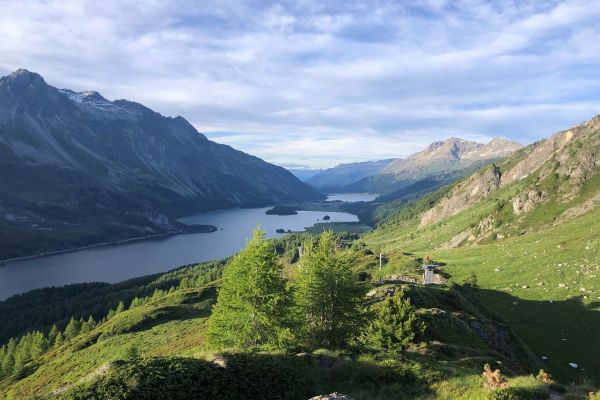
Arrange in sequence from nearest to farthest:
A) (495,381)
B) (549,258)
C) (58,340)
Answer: (495,381), (549,258), (58,340)

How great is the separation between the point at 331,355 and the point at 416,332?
13320 millimetres

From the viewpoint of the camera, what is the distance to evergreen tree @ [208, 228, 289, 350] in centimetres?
3103

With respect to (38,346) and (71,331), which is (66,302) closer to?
(71,331)

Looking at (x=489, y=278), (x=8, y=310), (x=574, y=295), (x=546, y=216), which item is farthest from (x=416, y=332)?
(x=8, y=310)

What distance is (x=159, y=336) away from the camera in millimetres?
81062

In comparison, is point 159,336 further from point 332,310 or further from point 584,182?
point 584,182

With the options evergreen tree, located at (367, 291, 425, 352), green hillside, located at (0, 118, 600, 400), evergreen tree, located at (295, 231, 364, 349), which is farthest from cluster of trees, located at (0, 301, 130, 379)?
evergreen tree, located at (367, 291, 425, 352)

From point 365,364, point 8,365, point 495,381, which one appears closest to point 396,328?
point 365,364

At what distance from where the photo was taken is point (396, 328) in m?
32.0

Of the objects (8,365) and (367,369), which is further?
(8,365)

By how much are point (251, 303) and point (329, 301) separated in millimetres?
6276

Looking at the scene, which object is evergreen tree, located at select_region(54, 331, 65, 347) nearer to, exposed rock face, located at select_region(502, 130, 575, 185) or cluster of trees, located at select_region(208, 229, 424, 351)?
cluster of trees, located at select_region(208, 229, 424, 351)

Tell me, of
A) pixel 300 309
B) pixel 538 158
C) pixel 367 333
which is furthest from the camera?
pixel 538 158

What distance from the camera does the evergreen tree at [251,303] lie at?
31.0 m
